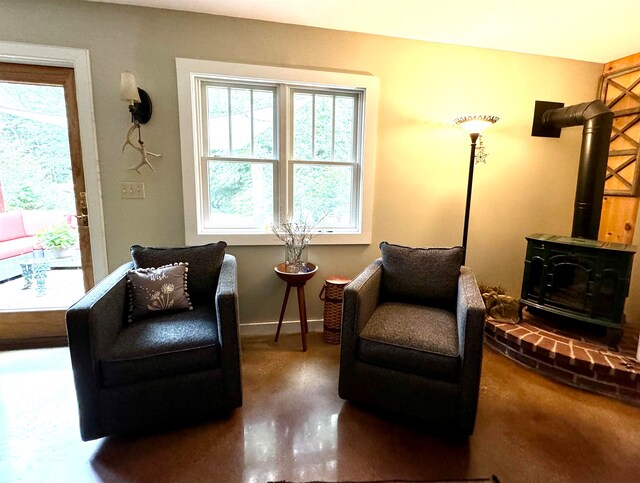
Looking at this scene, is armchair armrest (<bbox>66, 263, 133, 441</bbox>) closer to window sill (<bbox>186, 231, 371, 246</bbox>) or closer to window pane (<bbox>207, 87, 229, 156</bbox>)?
window sill (<bbox>186, 231, 371, 246</bbox>)

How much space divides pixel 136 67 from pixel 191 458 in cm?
237

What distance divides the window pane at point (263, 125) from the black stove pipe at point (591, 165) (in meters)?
2.38

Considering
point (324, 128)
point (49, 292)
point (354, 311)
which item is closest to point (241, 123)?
point (324, 128)

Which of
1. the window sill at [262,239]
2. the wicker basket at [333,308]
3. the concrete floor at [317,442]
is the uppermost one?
the window sill at [262,239]

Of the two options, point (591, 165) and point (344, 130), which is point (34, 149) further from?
point (591, 165)

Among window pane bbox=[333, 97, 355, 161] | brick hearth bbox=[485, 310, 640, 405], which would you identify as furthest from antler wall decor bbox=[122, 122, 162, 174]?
brick hearth bbox=[485, 310, 640, 405]

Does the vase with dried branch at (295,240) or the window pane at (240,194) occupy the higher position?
the window pane at (240,194)

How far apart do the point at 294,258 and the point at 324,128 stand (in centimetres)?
108

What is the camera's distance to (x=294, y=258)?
245 centimetres

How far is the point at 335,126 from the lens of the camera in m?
2.59

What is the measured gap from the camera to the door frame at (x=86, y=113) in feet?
6.67

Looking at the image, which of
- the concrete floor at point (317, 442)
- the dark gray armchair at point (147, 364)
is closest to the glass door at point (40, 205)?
the concrete floor at point (317, 442)

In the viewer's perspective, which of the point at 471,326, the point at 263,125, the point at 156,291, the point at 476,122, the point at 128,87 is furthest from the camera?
the point at 263,125

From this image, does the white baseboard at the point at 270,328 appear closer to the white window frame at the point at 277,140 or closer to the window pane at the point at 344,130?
the white window frame at the point at 277,140
